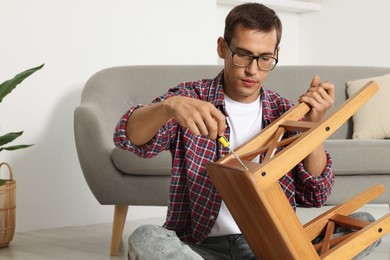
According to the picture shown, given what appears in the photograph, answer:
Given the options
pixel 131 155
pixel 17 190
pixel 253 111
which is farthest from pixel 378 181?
pixel 17 190

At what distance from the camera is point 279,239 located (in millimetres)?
1384

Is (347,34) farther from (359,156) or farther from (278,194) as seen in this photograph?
(278,194)

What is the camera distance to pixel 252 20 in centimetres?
175

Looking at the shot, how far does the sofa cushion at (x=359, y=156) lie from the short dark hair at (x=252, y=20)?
55.1 inches

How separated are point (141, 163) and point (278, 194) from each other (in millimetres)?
1738

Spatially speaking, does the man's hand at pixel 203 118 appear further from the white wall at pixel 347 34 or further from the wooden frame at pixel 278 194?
the white wall at pixel 347 34

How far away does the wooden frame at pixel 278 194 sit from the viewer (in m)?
1.32

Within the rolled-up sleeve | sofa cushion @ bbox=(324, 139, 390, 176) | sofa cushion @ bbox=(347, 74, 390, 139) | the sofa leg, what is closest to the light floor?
the sofa leg

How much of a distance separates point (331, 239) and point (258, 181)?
372 mm

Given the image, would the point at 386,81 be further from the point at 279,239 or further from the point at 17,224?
the point at 279,239

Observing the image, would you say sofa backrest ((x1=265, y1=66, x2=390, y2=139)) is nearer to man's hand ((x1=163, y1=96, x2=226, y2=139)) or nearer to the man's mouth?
the man's mouth

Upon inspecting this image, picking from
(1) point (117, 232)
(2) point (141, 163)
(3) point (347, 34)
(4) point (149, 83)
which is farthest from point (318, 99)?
(3) point (347, 34)

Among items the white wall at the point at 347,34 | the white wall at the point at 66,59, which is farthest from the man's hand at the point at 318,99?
the white wall at the point at 347,34

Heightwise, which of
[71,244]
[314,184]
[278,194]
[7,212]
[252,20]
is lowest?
[71,244]
